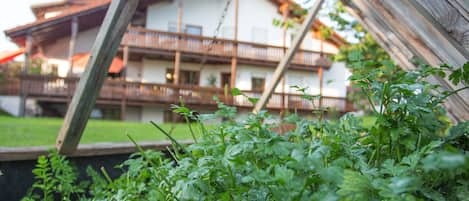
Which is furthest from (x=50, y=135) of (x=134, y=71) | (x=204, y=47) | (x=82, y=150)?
(x=134, y=71)

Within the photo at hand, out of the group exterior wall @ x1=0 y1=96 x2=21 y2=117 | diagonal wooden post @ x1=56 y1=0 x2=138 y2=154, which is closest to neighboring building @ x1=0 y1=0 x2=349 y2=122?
exterior wall @ x1=0 y1=96 x2=21 y2=117

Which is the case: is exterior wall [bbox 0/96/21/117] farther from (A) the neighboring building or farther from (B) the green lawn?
(B) the green lawn

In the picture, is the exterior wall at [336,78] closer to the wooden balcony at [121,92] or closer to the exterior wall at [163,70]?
the wooden balcony at [121,92]

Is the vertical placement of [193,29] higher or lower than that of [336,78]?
higher

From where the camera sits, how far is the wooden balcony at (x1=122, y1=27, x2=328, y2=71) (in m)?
12.3

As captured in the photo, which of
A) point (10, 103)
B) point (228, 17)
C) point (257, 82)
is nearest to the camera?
point (10, 103)

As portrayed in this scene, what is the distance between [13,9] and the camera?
2326 mm

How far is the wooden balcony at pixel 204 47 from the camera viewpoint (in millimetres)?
12281

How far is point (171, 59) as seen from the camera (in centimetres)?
1423

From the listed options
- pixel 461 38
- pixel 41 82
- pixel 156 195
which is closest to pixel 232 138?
pixel 156 195

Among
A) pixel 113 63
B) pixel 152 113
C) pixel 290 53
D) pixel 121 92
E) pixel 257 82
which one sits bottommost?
pixel 152 113

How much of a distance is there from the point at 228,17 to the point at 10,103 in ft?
29.7

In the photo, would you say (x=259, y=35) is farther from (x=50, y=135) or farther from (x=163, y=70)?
(x=50, y=135)

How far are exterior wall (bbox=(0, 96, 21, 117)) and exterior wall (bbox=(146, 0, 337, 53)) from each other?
→ 19.0 ft
